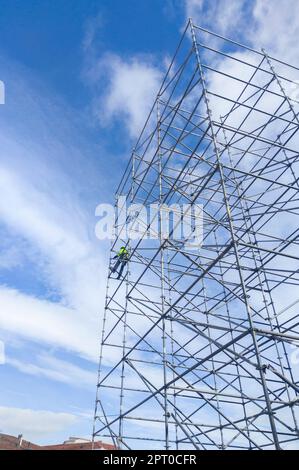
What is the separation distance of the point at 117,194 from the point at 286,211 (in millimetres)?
6091

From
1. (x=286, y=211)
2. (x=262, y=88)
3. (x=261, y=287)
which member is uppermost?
(x=262, y=88)

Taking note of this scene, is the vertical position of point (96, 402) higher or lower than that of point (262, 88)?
lower

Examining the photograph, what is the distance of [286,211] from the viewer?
7.13 metres

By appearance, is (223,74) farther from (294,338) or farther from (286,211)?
(294,338)

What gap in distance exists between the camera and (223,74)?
788 cm

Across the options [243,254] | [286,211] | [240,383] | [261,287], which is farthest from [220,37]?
[240,383]

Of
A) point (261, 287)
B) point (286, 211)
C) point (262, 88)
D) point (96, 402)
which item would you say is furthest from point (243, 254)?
point (96, 402)
